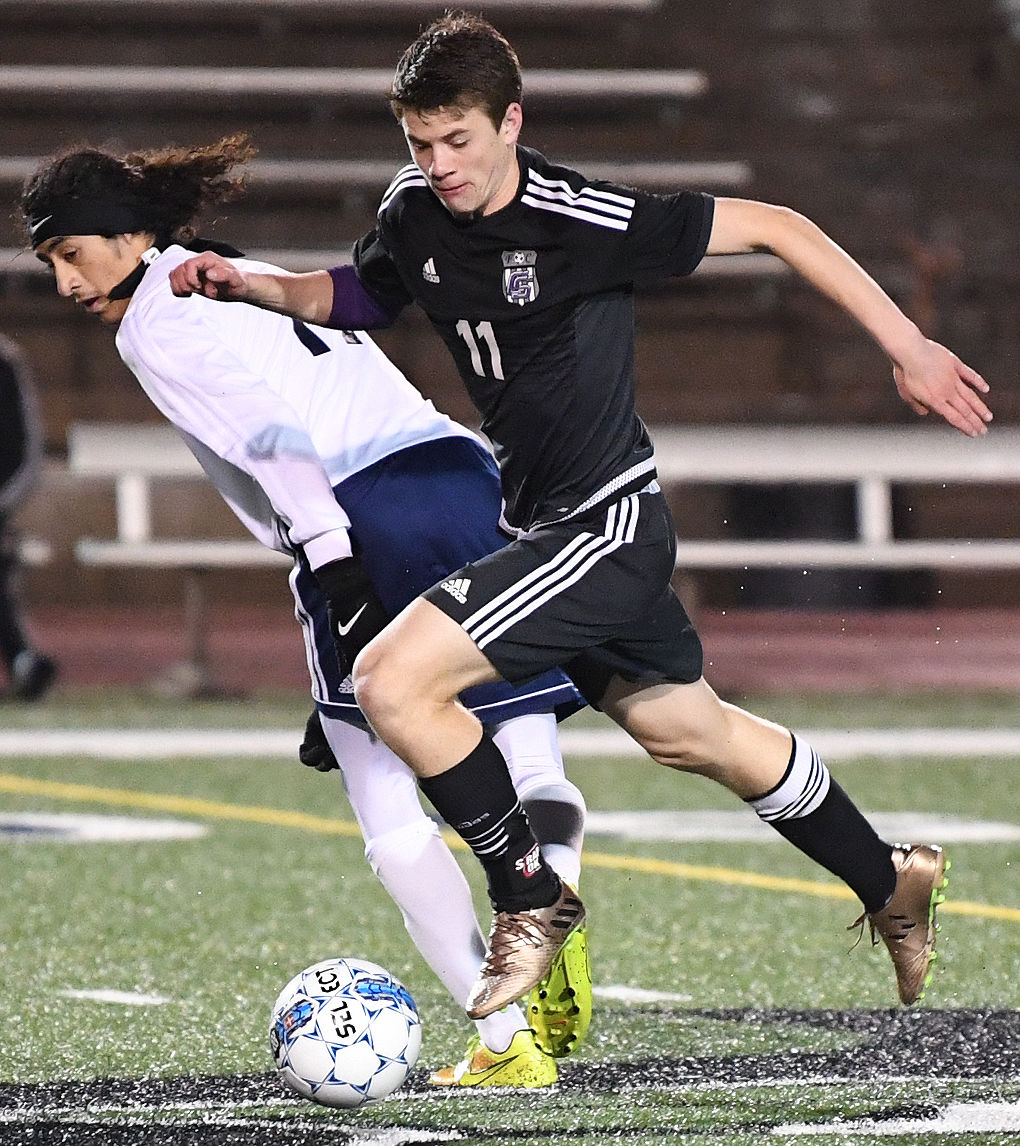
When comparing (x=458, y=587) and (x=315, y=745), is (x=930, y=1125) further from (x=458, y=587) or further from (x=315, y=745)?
(x=315, y=745)

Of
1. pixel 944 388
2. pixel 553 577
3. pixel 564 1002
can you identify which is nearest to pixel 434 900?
pixel 564 1002

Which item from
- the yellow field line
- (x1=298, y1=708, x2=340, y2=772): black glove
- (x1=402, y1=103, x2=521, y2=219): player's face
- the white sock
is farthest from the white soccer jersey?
the yellow field line

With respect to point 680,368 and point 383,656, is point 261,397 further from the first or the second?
point 680,368

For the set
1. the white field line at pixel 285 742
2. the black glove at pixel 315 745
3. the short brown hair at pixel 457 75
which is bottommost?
the white field line at pixel 285 742

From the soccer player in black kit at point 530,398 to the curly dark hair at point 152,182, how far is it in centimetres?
35

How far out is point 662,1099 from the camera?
12.1ft

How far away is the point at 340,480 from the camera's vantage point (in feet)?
13.2

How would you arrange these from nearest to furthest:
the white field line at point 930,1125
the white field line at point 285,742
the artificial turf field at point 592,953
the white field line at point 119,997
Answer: the white field line at point 930,1125
the artificial turf field at point 592,953
the white field line at point 119,997
the white field line at point 285,742

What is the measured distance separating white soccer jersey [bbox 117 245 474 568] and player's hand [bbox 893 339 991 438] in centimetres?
89

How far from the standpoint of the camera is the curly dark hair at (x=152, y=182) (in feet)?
13.2

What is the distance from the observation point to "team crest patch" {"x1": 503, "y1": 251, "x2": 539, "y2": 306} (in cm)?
378

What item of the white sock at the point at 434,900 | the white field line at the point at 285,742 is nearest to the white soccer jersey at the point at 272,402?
the white sock at the point at 434,900

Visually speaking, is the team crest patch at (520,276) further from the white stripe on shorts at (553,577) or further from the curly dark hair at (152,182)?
the curly dark hair at (152,182)

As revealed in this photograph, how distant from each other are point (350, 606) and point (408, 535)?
0.25m
